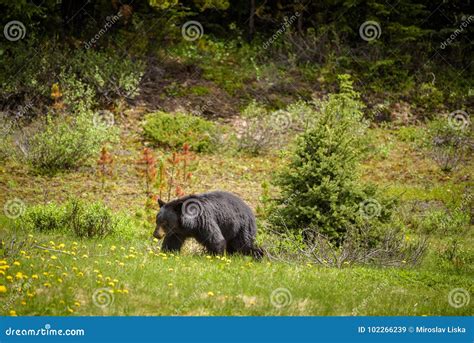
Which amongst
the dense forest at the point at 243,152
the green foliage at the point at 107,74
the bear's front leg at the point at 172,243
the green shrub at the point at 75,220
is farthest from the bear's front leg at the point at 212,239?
the green foliage at the point at 107,74

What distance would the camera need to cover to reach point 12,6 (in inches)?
766

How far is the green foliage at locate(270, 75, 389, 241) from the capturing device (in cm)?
1139

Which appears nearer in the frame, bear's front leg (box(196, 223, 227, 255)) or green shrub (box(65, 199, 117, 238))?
bear's front leg (box(196, 223, 227, 255))

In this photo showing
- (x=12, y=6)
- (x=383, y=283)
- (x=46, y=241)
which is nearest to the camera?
(x=383, y=283)

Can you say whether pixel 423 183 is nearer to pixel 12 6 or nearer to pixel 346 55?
pixel 346 55

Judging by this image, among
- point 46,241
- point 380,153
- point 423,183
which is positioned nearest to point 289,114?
point 380,153

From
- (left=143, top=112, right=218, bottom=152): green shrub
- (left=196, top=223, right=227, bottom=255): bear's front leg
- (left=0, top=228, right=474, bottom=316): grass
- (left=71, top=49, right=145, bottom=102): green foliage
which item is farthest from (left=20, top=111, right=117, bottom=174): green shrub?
(left=196, top=223, right=227, bottom=255): bear's front leg

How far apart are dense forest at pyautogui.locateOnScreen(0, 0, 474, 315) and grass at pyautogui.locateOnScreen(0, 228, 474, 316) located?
3cm

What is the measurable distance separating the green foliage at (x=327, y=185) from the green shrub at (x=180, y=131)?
6.83m

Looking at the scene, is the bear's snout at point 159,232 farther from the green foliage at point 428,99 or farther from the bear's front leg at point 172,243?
the green foliage at point 428,99

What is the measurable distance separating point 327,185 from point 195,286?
406 centimetres

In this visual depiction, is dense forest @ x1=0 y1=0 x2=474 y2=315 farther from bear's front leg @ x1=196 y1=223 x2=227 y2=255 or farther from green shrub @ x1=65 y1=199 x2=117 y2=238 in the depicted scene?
bear's front leg @ x1=196 y1=223 x2=227 y2=255

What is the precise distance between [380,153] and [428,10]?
29.8 ft

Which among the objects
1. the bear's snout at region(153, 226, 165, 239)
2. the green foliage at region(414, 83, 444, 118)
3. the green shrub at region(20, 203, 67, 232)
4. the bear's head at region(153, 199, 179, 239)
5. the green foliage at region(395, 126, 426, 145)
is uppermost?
the green foliage at region(414, 83, 444, 118)
